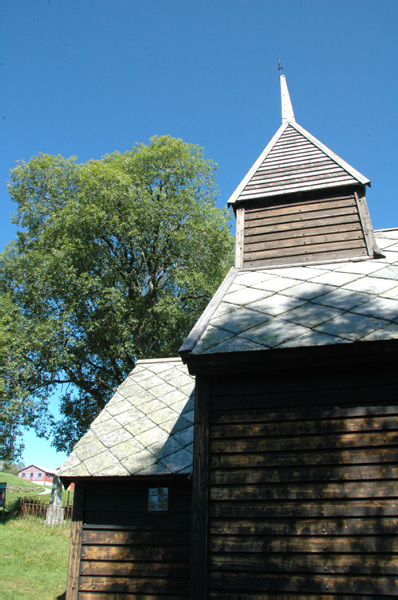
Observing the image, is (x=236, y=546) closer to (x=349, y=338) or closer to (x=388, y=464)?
(x=388, y=464)

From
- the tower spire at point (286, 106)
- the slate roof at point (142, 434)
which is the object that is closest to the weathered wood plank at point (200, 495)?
the slate roof at point (142, 434)

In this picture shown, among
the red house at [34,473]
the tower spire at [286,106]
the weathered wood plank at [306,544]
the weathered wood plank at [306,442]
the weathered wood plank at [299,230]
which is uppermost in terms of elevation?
the tower spire at [286,106]

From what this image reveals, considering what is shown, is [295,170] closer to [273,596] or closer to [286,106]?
[286,106]

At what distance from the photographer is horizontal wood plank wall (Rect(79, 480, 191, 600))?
6039 millimetres

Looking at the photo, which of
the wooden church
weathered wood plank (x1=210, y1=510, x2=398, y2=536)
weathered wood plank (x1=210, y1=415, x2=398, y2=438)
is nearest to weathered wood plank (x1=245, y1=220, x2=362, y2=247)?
the wooden church

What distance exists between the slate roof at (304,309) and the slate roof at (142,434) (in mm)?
2475

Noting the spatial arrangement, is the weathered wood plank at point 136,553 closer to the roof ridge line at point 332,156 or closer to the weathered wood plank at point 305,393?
the weathered wood plank at point 305,393

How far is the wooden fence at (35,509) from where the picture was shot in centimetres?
1998

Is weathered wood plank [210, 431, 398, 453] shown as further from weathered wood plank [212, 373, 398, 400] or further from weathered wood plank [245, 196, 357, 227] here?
weathered wood plank [245, 196, 357, 227]

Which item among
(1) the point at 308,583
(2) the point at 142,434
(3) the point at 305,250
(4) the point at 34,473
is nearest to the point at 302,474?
(1) the point at 308,583

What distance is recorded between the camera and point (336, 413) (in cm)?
436

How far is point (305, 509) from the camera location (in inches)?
161

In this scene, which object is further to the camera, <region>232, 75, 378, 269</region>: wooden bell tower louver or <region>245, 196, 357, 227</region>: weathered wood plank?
<region>245, 196, 357, 227</region>: weathered wood plank

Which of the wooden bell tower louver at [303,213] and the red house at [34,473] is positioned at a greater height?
the wooden bell tower louver at [303,213]
